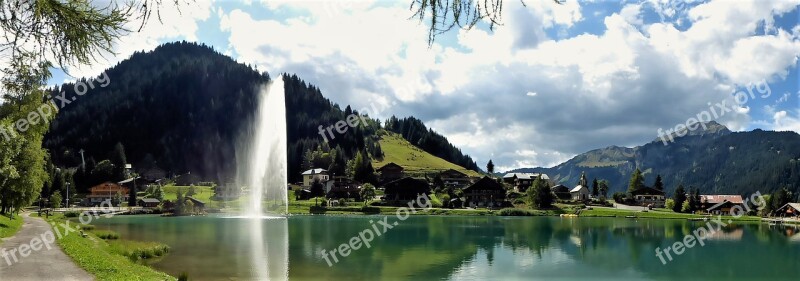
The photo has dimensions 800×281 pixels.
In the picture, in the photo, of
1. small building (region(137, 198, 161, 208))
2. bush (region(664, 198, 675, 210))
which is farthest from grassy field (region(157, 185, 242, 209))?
bush (region(664, 198, 675, 210))

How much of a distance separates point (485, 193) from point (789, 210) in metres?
→ 65.5

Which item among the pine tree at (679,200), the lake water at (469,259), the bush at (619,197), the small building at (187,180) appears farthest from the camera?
the small building at (187,180)

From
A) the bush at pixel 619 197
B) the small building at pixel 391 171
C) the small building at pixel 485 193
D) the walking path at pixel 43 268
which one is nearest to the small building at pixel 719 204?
the bush at pixel 619 197

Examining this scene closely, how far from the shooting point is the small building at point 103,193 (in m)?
137

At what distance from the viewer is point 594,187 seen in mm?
158000

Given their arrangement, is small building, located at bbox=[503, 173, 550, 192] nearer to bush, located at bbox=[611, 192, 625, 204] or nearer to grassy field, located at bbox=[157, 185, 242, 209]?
bush, located at bbox=[611, 192, 625, 204]

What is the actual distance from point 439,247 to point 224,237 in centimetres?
2101

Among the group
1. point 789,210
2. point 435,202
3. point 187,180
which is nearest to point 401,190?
point 435,202

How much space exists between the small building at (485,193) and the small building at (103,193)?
89.8m

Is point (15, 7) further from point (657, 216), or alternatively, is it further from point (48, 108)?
point (657, 216)

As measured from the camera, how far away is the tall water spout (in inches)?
3546

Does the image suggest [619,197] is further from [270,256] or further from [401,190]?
[270,256]

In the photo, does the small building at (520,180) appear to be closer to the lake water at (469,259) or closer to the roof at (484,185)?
the roof at (484,185)

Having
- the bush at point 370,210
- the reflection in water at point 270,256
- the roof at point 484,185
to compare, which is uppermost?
the roof at point 484,185
